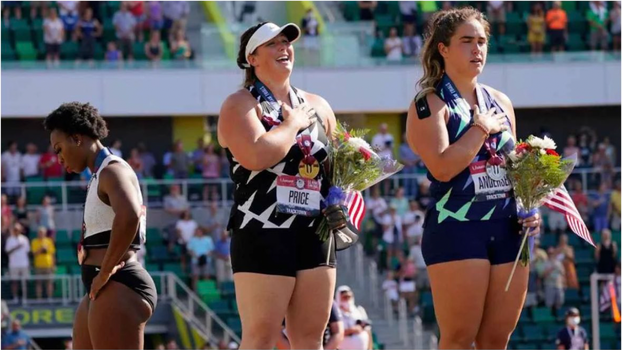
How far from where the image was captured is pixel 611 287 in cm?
1684

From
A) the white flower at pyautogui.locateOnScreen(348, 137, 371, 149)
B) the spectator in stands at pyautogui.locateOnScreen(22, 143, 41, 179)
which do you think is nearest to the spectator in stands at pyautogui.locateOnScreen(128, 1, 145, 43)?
the spectator in stands at pyautogui.locateOnScreen(22, 143, 41, 179)

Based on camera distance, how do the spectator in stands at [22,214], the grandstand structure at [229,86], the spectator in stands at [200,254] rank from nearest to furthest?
the spectator in stands at [200,254], the spectator in stands at [22,214], the grandstand structure at [229,86]

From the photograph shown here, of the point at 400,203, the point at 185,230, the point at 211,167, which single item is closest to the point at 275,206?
the point at 185,230

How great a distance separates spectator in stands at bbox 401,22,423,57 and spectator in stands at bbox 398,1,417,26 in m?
0.07

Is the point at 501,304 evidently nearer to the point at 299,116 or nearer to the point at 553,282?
the point at 299,116

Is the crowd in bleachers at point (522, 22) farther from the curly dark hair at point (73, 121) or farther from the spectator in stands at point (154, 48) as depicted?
the curly dark hair at point (73, 121)

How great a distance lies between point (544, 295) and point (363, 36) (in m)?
6.37

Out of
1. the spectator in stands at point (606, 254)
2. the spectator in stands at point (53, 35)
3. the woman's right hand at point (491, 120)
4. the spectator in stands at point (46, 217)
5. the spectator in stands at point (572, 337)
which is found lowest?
A: the spectator in stands at point (572, 337)

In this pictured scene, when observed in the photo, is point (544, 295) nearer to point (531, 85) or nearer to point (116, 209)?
point (531, 85)

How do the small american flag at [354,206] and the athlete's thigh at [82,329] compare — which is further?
the athlete's thigh at [82,329]

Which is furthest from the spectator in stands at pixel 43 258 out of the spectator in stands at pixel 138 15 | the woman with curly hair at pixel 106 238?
the woman with curly hair at pixel 106 238

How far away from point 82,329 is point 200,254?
42.9ft

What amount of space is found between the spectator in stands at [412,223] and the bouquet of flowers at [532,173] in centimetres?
1391

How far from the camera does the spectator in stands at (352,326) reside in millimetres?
11758
